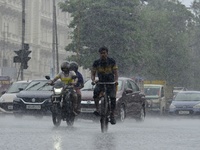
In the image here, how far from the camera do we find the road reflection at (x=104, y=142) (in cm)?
1388

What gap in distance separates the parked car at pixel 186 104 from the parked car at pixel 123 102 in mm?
6502

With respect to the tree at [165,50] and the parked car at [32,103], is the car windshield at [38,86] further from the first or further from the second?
the tree at [165,50]

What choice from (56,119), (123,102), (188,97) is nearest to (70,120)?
(56,119)

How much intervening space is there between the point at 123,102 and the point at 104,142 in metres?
13.0

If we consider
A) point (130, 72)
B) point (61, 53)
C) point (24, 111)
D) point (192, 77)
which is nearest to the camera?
point (24, 111)

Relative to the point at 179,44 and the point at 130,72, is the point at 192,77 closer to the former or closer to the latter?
the point at 179,44

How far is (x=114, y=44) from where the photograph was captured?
70000 millimetres

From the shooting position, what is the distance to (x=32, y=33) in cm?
9394

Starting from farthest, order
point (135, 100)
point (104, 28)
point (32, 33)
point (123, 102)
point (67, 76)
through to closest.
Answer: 1. point (32, 33)
2. point (104, 28)
3. point (135, 100)
4. point (123, 102)
5. point (67, 76)

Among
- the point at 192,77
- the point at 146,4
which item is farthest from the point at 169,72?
the point at 146,4

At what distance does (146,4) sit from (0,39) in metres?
30.0

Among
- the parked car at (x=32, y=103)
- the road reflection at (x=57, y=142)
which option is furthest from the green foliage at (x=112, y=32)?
the road reflection at (x=57, y=142)

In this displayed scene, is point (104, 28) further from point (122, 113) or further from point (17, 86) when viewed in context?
point (122, 113)

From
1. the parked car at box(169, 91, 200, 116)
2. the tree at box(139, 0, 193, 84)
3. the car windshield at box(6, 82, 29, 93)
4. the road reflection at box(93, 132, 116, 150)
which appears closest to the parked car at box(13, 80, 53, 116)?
the car windshield at box(6, 82, 29, 93)
